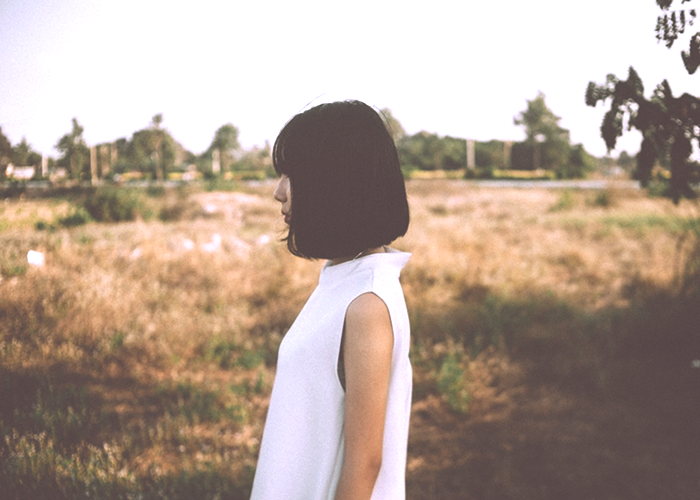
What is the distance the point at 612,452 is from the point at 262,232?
511 cm

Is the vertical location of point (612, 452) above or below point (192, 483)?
below

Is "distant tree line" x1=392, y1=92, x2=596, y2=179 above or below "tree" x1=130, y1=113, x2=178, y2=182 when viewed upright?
above

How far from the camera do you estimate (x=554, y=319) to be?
17.9 ft

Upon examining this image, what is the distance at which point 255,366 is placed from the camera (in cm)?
417

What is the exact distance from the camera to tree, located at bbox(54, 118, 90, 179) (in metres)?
2.96

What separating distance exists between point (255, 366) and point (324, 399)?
3.09 metres

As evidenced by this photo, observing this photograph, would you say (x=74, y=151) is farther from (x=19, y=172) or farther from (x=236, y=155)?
(x=236, y=155)

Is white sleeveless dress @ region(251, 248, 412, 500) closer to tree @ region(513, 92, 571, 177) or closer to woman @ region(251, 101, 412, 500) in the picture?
woman @ region(251, 101, 412, 500)

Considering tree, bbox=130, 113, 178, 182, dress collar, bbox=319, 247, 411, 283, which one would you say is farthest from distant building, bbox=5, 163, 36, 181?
dress collar, bbox=319, 247, 411, 283

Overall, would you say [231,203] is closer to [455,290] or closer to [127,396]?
[455,290]

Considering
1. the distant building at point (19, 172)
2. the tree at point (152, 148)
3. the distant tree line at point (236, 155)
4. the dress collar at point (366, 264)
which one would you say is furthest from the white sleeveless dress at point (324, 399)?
the tree at point (152, 148)

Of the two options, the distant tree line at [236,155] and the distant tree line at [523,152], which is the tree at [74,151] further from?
the distant tree line at [523,152]

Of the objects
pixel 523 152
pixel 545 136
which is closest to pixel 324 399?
pixel 545 136

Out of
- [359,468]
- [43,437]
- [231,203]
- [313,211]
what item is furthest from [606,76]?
[231,203]
